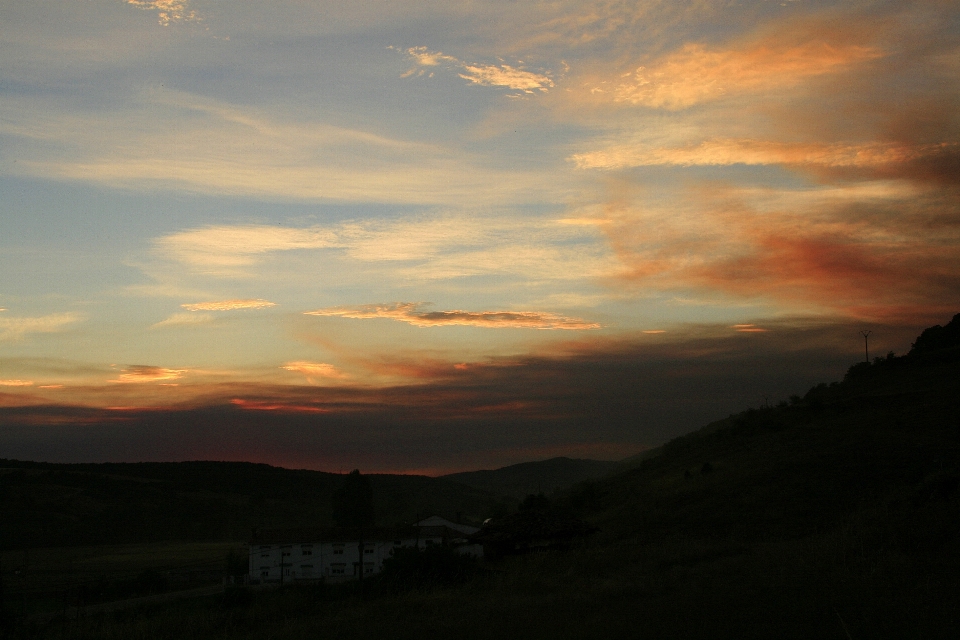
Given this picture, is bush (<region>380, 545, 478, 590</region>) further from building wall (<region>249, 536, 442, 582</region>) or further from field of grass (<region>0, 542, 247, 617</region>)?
building wall (<region>249, 536, 442, 582</region>)

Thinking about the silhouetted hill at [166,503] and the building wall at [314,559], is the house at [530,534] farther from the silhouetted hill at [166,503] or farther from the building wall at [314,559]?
the silhouetted hill at [166,503]

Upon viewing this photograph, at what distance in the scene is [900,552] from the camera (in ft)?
77.8

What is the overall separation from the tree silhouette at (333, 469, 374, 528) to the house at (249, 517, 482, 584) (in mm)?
21839

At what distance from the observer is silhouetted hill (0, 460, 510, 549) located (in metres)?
108

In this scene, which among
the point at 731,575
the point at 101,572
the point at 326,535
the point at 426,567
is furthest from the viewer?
the point at 101,572

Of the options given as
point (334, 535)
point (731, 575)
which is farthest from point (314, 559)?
point (731, 575)

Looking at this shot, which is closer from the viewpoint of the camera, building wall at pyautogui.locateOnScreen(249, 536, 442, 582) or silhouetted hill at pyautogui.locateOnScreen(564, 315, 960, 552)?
silhouetted hill at pyautogui.locateOnScreen(564, 315, 960, 552)

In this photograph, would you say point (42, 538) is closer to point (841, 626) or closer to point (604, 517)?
point (604, 517)

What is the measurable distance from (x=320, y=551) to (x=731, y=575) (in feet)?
151

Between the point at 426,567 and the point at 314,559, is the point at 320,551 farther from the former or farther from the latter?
the point at 426,567

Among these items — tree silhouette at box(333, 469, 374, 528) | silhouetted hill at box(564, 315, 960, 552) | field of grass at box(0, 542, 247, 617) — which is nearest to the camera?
silhouetted hill at box(564, 315, 960, 552)

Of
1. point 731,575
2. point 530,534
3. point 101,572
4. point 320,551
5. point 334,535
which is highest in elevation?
point 731,575

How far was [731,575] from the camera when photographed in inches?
858

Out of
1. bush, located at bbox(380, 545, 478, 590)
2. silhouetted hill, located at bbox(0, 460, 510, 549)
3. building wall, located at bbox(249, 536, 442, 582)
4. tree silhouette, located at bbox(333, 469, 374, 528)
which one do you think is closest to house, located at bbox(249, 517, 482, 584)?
building wall, located at bbox(249, 536, 442, 582)
